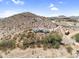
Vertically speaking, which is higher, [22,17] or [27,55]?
[22,17]

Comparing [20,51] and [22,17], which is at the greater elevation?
[22,17]

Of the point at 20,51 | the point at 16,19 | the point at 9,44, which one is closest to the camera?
the point at 20,51

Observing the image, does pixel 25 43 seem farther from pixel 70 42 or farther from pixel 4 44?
pixel 70 42

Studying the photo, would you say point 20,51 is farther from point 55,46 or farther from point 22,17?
point 22,17

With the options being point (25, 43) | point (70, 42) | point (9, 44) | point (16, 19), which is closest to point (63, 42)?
point (70, 42)

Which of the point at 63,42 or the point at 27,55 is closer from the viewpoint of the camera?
the point at 27,55

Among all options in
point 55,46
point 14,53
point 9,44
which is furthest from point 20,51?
point 55,46

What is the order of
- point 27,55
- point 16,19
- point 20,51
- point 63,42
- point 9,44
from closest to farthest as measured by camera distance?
point 27,55, point 20,51, point 9,44, point 63,42, point 16,19

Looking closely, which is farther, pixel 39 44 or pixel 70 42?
pixel 70 42

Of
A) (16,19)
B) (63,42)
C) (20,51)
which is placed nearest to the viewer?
(20,51)
